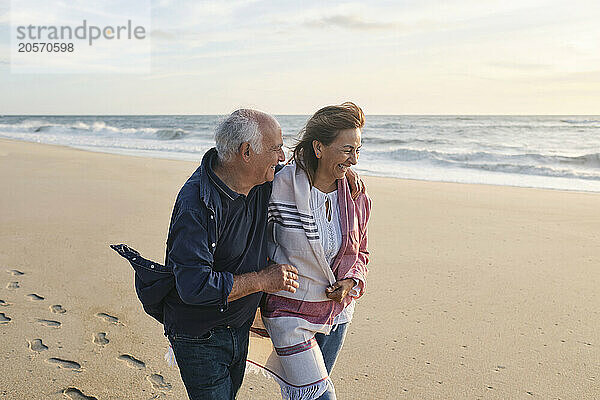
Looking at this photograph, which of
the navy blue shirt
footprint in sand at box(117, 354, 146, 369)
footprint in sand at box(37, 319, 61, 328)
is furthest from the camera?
footprint in sand at box(37, 319, 61, 328)

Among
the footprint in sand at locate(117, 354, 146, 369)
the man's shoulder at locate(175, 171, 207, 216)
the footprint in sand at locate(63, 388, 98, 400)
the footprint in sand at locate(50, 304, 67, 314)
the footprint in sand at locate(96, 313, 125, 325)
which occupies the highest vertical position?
the man's shoulder at locate(175, 171, 207, 216)

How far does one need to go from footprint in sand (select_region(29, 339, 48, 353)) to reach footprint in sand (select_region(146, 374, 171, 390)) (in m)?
0.81

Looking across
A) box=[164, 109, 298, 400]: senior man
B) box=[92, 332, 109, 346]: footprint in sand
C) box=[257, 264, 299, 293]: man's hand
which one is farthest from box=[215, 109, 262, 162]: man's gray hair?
box=[92, 332, 109, 346]: footprint in sand

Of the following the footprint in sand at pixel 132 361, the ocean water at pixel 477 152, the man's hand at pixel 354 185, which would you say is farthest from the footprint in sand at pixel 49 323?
the ocean water at pixel 477 152

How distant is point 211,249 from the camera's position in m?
2.08

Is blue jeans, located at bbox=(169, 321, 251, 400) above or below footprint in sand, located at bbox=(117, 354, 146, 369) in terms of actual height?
above

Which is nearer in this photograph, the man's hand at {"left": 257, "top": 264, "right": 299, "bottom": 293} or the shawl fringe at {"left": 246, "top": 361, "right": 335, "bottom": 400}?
the man's hand at {"left": 257, "top": 264, "right": 299, "bottom": 293}

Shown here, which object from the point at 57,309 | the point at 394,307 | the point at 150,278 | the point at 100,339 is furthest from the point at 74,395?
the point at 394,307

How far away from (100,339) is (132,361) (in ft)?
1.38

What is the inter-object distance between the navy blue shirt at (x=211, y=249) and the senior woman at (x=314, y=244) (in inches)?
4.9

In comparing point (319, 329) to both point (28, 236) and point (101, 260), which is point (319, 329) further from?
point (28, 236)

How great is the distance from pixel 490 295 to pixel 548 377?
1438 millimetres

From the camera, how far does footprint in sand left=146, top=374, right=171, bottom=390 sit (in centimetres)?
337

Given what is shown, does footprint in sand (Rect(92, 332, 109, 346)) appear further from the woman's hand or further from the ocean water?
the ocean water
